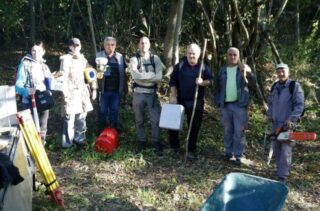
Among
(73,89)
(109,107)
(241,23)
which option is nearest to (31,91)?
(73,89)

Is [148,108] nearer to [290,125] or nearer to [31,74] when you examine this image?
[31,74]

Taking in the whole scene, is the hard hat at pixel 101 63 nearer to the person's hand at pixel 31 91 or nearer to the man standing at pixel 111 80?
the man standing at pixel 111 80

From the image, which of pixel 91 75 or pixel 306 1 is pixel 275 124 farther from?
pixel 306 1

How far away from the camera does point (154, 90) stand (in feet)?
24.0

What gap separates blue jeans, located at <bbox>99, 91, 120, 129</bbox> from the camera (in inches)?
297

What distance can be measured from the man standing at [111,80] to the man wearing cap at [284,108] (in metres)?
2.41

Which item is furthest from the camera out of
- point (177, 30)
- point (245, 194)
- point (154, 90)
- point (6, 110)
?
point (177, 30)

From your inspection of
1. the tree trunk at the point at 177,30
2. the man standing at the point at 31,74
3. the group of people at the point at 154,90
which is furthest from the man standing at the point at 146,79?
the tree trunk at the point at 177,30

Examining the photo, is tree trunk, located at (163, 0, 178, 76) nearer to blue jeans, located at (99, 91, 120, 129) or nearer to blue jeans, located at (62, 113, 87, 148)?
blue jeans, located at (99, 91, 120, 129)

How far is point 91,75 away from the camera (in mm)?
7164

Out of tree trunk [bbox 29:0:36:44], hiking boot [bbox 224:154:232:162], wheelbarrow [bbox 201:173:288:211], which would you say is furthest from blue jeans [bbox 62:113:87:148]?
tree trunk [bbox 29:0:36:44]

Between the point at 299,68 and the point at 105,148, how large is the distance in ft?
18.3

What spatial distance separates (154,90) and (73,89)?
1.26 m

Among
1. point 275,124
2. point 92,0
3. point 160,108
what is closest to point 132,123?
point 160,108
